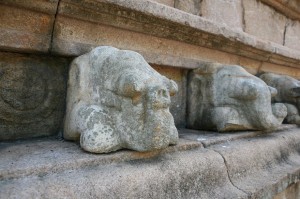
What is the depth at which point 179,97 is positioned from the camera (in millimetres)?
2123

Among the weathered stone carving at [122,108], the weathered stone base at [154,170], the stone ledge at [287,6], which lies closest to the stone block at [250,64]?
the stone ledge at [287,6]

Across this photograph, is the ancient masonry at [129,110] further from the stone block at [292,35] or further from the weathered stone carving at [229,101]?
the stone block at [292,35]

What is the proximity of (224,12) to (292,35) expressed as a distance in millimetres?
1528

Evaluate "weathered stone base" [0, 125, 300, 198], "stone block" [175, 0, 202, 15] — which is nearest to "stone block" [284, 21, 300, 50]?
"stone block" [175, 0, 202, 15]

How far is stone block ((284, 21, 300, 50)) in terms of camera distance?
3.46 meters

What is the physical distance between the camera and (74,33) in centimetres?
150

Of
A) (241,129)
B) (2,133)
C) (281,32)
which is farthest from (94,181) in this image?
(281,32)

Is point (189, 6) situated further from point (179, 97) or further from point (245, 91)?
point (245, 91)

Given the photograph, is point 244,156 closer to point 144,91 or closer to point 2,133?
point 144,91

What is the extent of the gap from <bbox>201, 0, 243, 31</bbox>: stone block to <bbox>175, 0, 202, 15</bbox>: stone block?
0.16 ft

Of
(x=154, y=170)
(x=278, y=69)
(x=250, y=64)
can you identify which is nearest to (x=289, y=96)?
(x=250, y=64)

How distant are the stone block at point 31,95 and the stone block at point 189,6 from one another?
39.8 inches

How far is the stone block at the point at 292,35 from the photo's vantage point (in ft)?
11.3

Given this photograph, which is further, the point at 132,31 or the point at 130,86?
the point at 132,31
